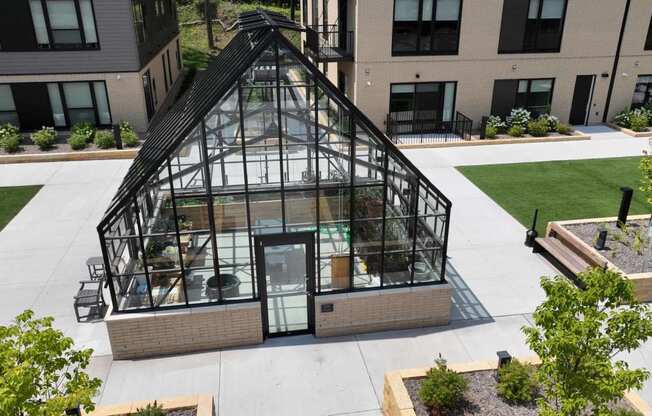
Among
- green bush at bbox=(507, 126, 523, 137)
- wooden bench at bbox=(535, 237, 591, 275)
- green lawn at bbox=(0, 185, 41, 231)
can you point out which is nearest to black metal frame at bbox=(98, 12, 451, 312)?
wooden bench at bbox=(535, 237, 591, 275)

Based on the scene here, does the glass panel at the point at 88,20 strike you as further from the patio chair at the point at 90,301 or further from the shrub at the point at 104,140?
the patio chair at the point at 90,301

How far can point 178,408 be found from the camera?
7.46 meters

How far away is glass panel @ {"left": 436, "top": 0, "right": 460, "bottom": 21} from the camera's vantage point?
70.3ft

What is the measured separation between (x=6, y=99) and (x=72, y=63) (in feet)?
11.0

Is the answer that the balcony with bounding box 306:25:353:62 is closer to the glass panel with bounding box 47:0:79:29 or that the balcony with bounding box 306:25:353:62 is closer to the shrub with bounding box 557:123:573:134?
the glass panel with bounding box 47:0:79:29

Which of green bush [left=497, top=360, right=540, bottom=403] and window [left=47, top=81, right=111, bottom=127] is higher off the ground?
window [left=47, top=81, right=111, bottom=127]

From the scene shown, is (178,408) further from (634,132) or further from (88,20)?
(634,132)

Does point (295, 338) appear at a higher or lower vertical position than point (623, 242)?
lower

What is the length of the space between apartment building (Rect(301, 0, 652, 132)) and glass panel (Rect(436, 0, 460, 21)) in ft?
0.13

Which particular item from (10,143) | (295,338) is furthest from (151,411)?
(10,143)

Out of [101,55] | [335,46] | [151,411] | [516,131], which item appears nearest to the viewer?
[151,411]

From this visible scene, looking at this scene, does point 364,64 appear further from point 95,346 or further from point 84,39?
point 95,346

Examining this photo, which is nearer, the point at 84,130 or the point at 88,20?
the point at 88,20

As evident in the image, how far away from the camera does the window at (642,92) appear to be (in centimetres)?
2489
